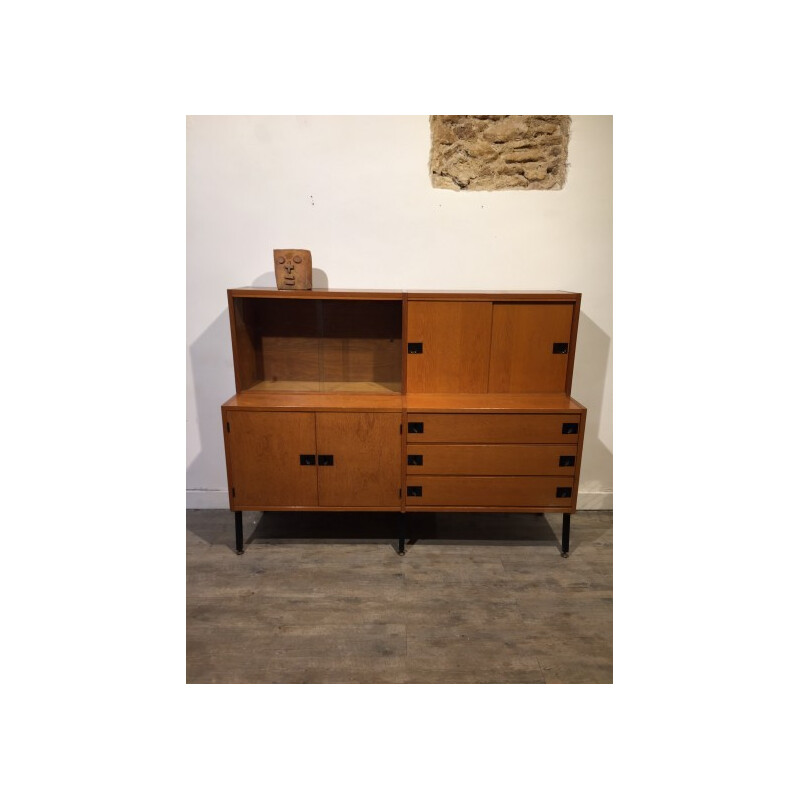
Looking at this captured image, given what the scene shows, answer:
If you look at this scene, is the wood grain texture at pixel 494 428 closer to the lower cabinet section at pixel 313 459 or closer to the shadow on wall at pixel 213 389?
the lower cabinet section at pixel 313 459

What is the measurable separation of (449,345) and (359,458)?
0.80 m

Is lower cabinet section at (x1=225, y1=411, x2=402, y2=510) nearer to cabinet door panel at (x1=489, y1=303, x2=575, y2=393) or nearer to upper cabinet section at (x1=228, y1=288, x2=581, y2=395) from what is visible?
upper cabinet section at (x1=228, y1=288, x2=581, y2=395)

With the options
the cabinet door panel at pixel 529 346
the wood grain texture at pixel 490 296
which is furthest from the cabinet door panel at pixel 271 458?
the cabinet door panel at pixel 529 346

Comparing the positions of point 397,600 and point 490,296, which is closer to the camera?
point 397,600

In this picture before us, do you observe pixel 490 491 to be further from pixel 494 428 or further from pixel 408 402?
pixel 408 402

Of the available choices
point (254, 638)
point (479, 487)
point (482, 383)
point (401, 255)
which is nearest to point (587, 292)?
point (482, 383)

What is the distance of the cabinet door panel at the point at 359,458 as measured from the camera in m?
2.55

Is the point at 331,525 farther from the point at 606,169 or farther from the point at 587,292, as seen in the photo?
the point at 606,169

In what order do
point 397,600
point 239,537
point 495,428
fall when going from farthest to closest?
1. point 239,537
2. point 495,428
3. point 397,600

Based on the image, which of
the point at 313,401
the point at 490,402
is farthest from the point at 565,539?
the point at 313,401

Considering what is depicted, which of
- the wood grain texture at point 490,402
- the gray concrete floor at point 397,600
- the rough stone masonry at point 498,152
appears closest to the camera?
the gray concrete floor at point 397,600

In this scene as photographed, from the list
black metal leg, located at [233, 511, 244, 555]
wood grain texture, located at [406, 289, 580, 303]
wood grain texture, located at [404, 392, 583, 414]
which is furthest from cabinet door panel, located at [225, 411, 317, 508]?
wood grain texture, located at [406, 289, 580, 303]

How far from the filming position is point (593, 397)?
10.4ft

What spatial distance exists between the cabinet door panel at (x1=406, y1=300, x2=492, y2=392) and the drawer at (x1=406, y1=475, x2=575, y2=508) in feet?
1.69
